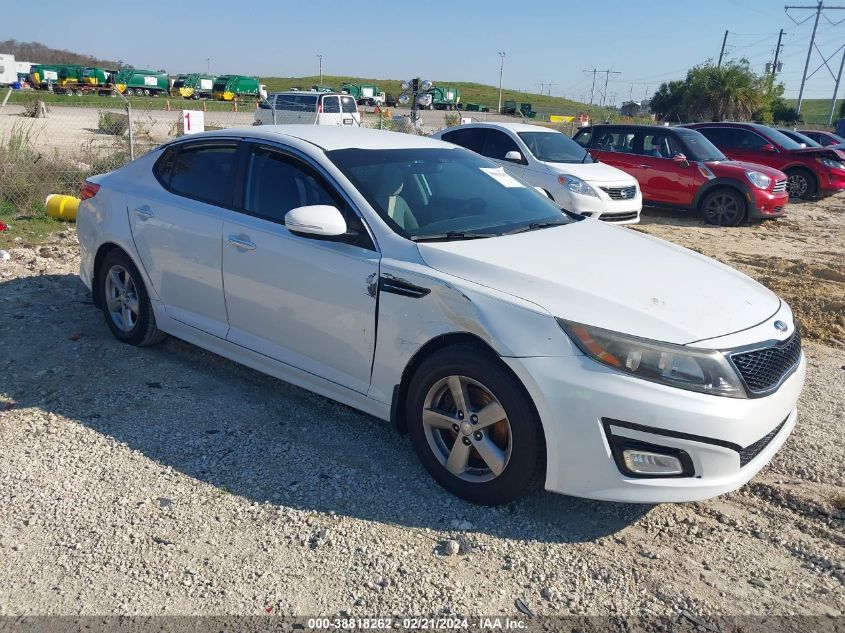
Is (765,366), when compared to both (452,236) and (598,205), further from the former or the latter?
(598,205)

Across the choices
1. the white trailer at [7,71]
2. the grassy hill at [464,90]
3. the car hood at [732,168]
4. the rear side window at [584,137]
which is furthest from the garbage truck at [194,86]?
the car hood at [732,168]

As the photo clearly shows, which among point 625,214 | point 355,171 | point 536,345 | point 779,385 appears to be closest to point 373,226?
point 355,171

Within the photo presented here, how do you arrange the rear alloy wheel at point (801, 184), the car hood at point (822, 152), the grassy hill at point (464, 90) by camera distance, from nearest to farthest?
1. the car hood at point (822, 152)
2. the rear alloy wheel at point (801, 184)
3. the grassy hill at point (464, 90)

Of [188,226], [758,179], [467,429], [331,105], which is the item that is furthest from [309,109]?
[467,429]

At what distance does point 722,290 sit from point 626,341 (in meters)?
0.91

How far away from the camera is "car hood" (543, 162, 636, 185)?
425 inches

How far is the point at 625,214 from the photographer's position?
1095cm

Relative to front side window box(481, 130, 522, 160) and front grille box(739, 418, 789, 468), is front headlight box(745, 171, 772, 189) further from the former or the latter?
front grille box(739, 418, 789, 468)

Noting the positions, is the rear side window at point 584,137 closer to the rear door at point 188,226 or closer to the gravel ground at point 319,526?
the gravel ground at point 319,526

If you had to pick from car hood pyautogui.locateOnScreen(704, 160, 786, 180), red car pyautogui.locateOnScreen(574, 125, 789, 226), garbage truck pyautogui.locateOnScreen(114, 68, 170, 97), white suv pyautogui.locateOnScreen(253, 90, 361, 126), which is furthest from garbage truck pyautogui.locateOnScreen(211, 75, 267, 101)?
car hood pyautogui.locateOnScreen(704, 160, 786, 180)

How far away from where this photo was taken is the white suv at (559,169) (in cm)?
1059

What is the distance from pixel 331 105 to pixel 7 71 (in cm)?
5277

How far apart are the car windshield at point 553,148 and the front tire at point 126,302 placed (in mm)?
7595

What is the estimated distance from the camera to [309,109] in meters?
27.3
